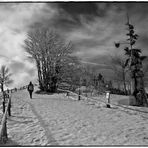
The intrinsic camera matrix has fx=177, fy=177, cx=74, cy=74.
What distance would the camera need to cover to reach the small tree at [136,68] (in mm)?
21155

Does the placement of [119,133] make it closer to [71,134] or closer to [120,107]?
[71,134]

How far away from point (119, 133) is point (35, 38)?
2860 centimetres

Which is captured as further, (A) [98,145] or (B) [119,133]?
(B) [119,133]

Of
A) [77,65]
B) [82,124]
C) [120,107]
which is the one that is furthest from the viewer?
[77,65]

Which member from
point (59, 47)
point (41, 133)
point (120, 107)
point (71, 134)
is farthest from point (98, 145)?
point (59, 47)

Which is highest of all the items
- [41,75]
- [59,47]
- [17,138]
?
[59,47]

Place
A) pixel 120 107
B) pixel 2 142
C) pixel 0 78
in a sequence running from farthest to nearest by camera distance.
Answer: pixel 0 78
pixel 120 107
pixel 2 142

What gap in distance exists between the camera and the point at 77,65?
35.6 metres

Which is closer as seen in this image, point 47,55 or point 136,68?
point 136,68

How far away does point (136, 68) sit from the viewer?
73.6 ft

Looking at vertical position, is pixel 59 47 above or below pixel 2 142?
above

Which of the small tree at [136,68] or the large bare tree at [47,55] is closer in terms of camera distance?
the small tree at [136,68]

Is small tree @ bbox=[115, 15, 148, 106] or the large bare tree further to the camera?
the large bare tree

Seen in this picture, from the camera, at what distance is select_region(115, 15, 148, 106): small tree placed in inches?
833
